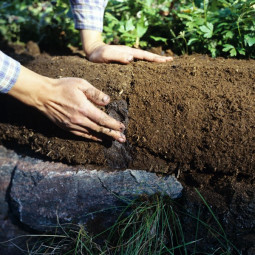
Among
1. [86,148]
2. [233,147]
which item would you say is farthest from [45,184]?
[233,147]

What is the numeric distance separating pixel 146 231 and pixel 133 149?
18.9 inches

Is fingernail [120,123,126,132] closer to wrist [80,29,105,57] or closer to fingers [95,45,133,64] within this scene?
fingers [95,45,133,64]

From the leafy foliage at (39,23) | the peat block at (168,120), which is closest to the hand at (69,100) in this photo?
the peat block at (168,120)

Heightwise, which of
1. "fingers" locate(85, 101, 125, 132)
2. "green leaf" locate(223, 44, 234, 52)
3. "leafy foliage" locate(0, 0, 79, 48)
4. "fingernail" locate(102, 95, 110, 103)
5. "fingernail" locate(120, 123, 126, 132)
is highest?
"green leaf" locate(223, 44, 234, 52)

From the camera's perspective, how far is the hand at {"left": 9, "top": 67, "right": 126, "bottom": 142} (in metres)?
1.76

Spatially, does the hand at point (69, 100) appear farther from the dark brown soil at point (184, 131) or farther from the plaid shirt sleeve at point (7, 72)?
the dark brown soil at point (184, 131)

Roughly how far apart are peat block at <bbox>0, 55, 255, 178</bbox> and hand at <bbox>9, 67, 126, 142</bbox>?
0.14m

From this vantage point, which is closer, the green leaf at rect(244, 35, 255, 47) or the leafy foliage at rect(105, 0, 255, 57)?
the green leaf at rect(244, 35, 255, 47)

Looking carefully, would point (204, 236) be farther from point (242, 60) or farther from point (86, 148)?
point (242, 60)

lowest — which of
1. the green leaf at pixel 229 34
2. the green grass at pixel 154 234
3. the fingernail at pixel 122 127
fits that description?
the green grass at pixel 154 234

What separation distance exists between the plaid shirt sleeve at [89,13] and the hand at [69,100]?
0.84m

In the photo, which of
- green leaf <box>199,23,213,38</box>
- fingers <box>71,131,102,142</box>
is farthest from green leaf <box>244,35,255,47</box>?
fingers <box>71,131,102,142</box>

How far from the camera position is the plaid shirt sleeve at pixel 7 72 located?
67.6 inches

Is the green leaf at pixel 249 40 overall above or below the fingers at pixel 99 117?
above
